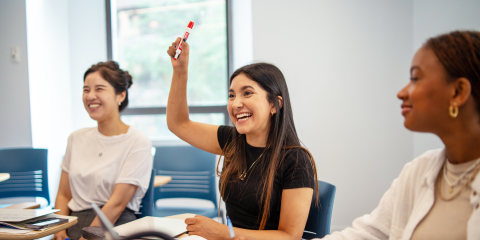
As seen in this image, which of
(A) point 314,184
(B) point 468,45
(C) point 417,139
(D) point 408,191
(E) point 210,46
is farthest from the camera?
(E) point 210,46

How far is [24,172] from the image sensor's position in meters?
2.82

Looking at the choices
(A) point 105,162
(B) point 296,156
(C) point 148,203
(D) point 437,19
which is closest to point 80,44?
(A) point 105,162

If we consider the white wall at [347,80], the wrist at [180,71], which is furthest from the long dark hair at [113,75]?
the white wall at [347,80]

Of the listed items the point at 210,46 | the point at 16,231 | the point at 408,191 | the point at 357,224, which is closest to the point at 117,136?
the point at 16,231

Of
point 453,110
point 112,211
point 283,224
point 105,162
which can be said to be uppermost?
point 453,110

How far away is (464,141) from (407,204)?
0.24 metres

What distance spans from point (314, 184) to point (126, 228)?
2.37 ft

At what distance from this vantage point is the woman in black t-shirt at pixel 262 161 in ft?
3.92

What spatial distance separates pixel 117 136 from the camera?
1.90 m

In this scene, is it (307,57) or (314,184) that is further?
(307,57)

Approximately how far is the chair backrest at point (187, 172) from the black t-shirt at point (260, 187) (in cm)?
159

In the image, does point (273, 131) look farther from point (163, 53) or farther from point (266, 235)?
point (163, 53)

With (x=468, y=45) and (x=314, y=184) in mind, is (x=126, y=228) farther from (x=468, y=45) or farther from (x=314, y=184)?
(x=468, y=45)

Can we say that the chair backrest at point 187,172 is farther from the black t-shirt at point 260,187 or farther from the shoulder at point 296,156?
the shoulder at point 296,156
